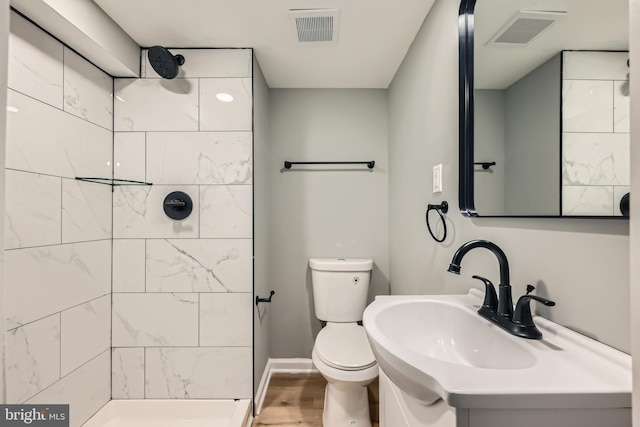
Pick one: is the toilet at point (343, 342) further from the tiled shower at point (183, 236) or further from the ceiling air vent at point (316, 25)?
the ceiling air vent at point (316, 25)

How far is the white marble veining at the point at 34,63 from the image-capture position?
116cm

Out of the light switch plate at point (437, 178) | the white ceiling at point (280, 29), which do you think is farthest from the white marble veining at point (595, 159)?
the white ceiling at point (280, 29)

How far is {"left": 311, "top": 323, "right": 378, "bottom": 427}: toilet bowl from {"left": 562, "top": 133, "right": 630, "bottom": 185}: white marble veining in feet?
3.89

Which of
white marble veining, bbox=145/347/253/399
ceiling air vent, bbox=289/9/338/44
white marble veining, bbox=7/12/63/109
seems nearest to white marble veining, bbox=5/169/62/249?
white marble veining, bbox=7/12/63/109

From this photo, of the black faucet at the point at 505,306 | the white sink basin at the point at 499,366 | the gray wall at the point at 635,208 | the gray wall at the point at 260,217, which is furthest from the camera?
the gray wall at the point at 260,217

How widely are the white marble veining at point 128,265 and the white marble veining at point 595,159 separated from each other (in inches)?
74.5

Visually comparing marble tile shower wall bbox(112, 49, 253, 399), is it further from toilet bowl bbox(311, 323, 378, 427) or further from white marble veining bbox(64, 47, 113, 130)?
toilet bowl bbox(311, 323, 378, 427)

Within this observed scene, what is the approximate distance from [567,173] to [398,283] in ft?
4.59

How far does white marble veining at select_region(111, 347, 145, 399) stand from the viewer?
170 cm

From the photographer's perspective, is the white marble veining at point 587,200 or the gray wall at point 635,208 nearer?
the gray wall at point 635,208

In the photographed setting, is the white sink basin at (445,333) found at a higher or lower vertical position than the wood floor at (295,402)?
higher

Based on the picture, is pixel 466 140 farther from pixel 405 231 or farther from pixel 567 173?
pixel 405 231

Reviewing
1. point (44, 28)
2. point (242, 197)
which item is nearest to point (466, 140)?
point (242, 197)

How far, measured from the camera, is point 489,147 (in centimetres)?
103
